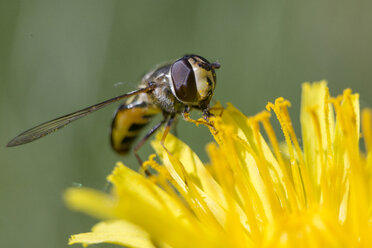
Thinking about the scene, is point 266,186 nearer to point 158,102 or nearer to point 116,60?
point 158,102

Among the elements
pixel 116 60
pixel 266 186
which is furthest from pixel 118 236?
pixel 116 60

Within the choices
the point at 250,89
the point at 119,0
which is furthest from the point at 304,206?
the point at 119,0

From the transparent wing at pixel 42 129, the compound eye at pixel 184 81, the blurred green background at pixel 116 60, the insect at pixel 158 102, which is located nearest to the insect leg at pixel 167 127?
the insect at pixel 158 102

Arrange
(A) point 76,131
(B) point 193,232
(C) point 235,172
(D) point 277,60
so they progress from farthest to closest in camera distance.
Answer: (D) point 277,60, (A) point 76,131, (C) point 235,172, (B) point 193,232

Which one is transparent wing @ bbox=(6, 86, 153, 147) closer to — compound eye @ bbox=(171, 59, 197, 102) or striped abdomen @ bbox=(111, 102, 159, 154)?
compound eye @ bbox=(171, 59, 197, 102)

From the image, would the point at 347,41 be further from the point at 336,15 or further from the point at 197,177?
the point at 197,177

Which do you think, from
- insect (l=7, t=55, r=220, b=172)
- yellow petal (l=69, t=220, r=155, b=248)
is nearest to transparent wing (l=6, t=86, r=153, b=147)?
insect (l=7, t=55, r=220, b=172)
